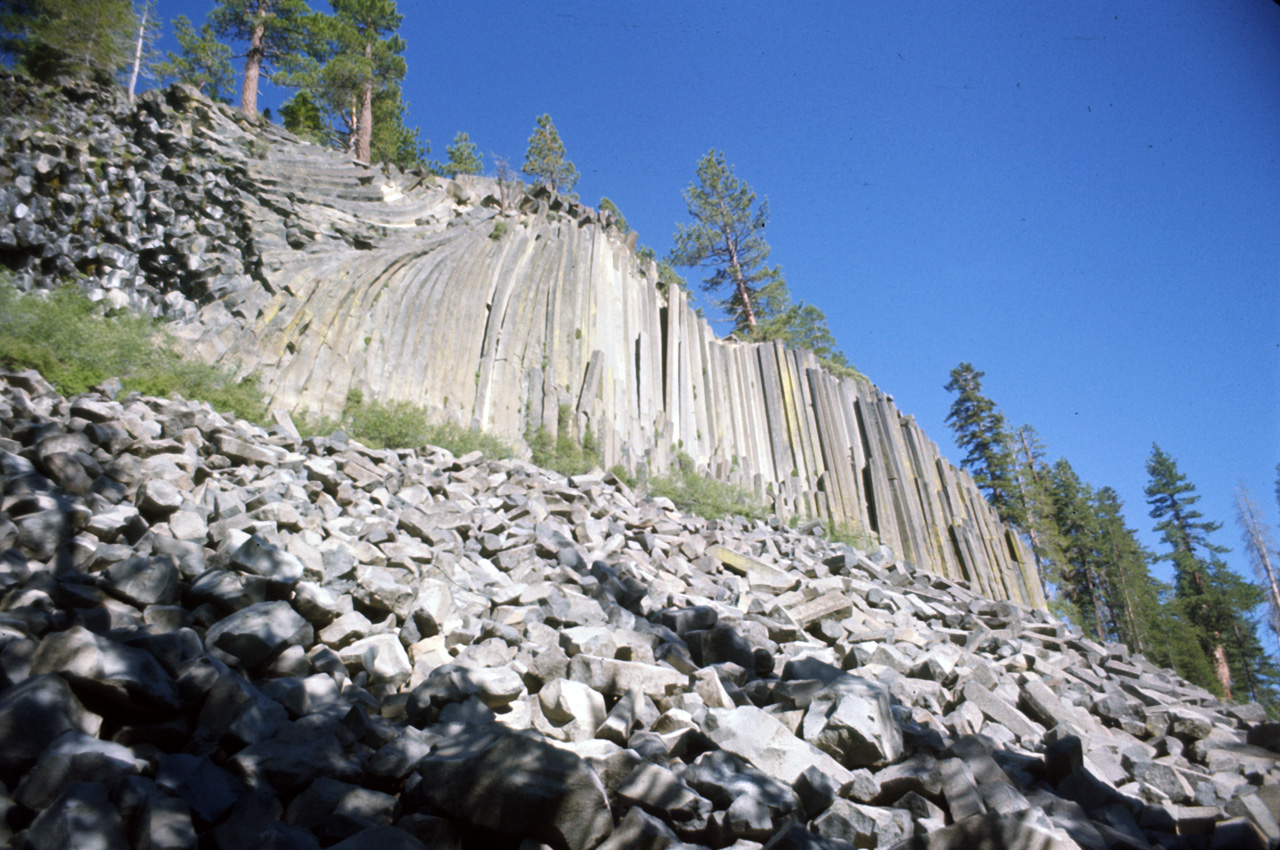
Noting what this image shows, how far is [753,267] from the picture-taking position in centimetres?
2736

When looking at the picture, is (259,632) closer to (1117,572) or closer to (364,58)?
(364,58)

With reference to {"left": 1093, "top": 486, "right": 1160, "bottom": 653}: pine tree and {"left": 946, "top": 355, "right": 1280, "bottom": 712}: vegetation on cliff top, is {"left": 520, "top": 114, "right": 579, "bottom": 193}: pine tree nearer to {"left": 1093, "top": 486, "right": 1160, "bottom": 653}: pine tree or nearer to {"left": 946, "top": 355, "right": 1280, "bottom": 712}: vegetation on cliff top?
{"left": 946, "top": 355, "right": 1280, "bottom": 712}: vegetation on cliff top

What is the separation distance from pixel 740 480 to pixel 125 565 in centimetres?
1064

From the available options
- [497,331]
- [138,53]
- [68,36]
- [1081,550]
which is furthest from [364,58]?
[1081,550]

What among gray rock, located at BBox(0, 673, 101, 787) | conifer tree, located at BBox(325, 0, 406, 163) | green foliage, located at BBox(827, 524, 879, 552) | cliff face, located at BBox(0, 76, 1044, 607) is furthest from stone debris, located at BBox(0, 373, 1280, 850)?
conifer tree, located at BBox(325, 0, 406, 163)

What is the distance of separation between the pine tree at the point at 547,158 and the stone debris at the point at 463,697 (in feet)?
78.2

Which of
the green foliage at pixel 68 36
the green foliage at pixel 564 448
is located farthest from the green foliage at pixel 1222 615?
the green foliage at pixel 68 36

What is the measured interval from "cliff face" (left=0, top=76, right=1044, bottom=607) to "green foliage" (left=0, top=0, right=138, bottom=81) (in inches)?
66.7

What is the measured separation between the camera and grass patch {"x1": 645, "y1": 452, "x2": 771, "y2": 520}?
9523 mm

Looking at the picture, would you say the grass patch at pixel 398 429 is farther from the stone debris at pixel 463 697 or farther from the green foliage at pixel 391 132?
the green foliage at pixel 391 132

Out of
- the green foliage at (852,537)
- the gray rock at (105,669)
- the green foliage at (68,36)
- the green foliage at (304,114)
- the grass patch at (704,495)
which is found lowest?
the gray rock at (105,669)

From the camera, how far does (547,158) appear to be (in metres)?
26.9

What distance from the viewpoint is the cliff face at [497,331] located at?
30.8ft

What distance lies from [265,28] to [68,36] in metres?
8.96
